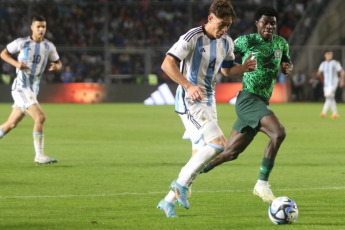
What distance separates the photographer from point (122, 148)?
52.1 ft

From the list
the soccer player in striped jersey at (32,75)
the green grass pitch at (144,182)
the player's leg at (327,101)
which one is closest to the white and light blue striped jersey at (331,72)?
the player's leg at (327,101)

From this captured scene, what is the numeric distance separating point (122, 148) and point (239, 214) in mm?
8124

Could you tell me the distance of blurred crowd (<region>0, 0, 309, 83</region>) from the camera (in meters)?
38.8

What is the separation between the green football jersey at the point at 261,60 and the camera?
955cm

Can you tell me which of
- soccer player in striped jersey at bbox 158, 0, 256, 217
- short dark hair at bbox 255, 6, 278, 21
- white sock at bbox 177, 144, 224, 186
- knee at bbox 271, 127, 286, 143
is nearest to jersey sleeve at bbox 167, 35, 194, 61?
soccer player in striped jersey at bbox 158, 0, 256, 217

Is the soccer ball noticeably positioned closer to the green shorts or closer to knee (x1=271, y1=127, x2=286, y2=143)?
knee (x1=271, y1=127, x2=286, y2=143)

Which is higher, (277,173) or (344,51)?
(277,173)

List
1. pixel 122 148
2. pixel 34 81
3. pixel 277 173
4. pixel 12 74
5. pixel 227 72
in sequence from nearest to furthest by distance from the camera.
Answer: pixel 227 72 < pixel 277 173 < pixel 34 81 < pixel 122 148 < pixel 12 74

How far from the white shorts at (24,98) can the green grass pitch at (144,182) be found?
92 centimetres

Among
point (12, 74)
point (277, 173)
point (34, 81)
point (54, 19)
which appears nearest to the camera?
point (277, 173)

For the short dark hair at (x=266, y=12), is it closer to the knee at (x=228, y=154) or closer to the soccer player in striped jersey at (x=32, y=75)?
the knee at (x=228, y=154)

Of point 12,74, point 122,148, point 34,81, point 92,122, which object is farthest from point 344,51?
point 34,81

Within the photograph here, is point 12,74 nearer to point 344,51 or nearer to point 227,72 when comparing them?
→ point 344,51

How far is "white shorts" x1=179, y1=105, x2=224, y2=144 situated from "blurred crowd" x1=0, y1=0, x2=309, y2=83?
30.2 metres
